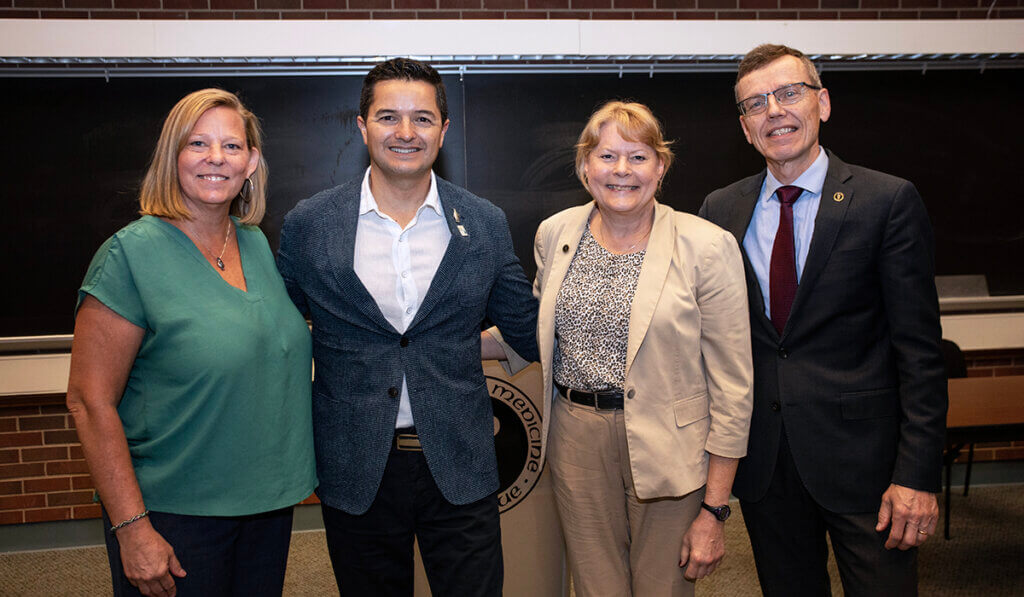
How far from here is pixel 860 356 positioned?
180cm

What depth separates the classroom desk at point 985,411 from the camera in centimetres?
297

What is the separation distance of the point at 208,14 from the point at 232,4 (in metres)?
0.14

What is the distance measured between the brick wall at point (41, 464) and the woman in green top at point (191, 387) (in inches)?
107

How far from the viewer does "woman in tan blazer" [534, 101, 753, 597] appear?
1779 mm

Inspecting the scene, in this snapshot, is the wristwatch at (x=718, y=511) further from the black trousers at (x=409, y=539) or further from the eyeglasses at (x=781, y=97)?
the eyeglasses at (x=781, y=97)

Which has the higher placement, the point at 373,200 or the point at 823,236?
the point at 373,200

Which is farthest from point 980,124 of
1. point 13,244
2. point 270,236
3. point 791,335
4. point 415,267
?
point 13,244

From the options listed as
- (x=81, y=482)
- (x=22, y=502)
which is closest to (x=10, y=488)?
(x=22, y=502)

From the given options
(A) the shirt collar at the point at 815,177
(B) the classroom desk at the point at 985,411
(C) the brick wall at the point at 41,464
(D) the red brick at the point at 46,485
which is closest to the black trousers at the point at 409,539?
(A) the shirt collar at the point at 815,177

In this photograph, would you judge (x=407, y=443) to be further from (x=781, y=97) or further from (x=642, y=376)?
(x=781, y=97)

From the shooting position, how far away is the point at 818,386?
1805 millimetres

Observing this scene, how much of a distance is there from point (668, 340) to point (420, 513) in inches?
31.0

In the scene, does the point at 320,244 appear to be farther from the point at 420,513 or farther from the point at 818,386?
the point at 818,386

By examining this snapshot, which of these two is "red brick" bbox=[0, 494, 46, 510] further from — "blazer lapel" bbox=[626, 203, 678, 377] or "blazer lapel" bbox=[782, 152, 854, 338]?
"blazer lapel" bbox=[782, 152, 854, 338]
